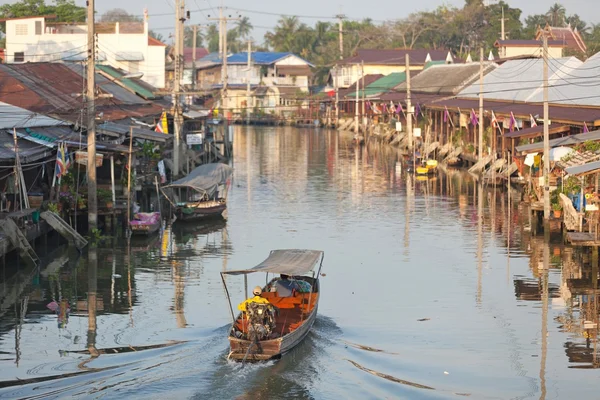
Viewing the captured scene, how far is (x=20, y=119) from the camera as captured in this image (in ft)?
121

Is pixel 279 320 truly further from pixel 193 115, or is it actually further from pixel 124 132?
pixel 193 115

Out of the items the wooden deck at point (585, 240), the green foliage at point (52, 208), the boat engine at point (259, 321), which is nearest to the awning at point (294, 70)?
the green foliage at point (52, 208)

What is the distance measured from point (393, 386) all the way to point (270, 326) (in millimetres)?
3254

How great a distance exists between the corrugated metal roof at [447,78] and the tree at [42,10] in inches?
1245

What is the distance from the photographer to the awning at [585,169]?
30469mm

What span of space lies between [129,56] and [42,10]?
43.9ft

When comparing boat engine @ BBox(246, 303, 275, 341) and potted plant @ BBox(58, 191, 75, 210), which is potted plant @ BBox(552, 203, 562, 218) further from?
boat engine @ BBox(246, 303, 275, 341)

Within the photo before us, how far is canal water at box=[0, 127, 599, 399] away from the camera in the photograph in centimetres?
1995

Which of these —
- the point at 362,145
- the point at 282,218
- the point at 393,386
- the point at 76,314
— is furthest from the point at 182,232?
the point at 362,145

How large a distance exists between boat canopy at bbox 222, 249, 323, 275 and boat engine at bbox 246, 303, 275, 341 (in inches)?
58.1

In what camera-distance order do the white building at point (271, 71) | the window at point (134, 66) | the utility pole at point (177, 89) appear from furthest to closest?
1. the white building at point (271, 71)
2. the window at point (134, 66)
3. the utility pole at point (177, 89)

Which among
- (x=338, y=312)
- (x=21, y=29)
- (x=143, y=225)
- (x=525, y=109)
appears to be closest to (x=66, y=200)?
(x=143, y=225)

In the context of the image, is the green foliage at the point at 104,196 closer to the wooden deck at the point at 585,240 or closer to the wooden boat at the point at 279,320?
the wooden boat at the point at 279,320

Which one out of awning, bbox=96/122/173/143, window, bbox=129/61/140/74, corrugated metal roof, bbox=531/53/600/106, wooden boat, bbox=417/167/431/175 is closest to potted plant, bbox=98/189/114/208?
awning, bbox=96/122/173/143
